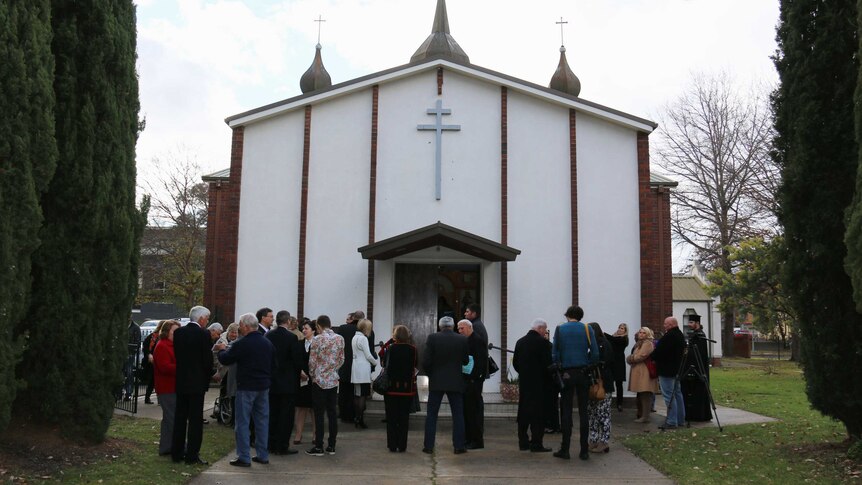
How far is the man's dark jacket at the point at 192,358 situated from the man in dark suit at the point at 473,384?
345 cm

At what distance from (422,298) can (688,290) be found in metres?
29.6

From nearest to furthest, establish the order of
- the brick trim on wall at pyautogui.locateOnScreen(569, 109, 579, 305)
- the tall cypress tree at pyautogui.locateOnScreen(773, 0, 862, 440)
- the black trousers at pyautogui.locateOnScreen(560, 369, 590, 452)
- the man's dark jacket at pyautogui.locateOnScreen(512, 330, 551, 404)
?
1. the tall cypress tree at pyautogui.locateOnScreen(773, 0, 862, 440)
2. the black trousers at pyautogui.locateOnScreen(560, 369, 590, 452)
3. the man's dark jacket at pyautogui.locateOnScreen(512, 330, 551, 404)
4. the brick trim on wall at pyautogui.locateOnScreen(569, 109, 579, 305)

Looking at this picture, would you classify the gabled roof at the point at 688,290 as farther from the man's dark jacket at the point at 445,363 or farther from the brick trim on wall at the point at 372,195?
the man's dark jacket at the point at 445,363

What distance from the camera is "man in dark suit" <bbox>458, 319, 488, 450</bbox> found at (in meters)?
10.4

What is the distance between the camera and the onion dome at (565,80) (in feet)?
91.9

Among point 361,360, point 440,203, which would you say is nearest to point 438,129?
point 440,203

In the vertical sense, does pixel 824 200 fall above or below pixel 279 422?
above

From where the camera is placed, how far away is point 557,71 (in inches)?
1112

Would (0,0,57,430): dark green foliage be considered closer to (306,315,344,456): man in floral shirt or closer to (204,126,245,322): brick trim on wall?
(306,315,344,456): man in floral shirt

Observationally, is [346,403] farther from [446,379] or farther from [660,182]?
[660,182]

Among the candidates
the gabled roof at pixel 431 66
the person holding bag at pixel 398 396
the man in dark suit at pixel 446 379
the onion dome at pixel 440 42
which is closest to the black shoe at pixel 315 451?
the person holding bag at pixel 398 396

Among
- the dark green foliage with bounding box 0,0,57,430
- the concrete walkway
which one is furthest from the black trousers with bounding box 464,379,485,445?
the dark green foliage with bounding box 0,0,57,430

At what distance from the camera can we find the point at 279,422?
9.68m

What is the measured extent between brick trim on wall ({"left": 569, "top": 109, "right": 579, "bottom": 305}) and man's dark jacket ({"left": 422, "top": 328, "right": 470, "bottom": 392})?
5.81 m
